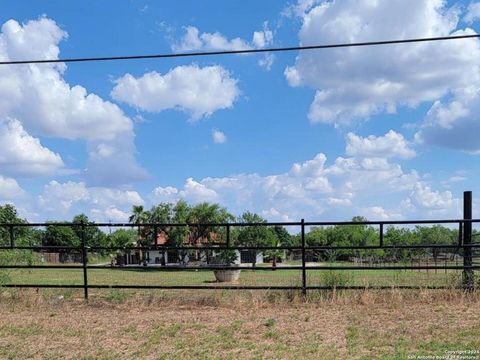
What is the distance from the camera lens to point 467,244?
10117 millimetres

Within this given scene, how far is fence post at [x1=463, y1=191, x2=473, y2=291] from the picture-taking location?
10008 mm

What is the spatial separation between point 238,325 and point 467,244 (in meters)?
4.97

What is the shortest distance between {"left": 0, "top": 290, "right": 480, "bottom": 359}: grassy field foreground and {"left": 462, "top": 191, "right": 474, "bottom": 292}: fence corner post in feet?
1.72

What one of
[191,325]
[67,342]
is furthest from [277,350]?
[67,342]

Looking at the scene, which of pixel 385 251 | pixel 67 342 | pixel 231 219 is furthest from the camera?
pixel 231 219

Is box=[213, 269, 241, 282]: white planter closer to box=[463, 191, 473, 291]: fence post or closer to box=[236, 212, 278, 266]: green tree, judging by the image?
box=[236, 212, 278, 266]: green tree

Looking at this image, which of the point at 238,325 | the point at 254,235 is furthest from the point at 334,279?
the point at 254,235

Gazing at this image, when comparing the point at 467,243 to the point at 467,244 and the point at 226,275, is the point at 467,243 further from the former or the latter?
the point at 226,275

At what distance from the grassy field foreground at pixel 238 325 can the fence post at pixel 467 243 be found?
0.54m

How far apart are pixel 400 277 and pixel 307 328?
11.0ft

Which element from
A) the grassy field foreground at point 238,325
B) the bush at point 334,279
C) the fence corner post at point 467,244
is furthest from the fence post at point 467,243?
the bush at point 334,279

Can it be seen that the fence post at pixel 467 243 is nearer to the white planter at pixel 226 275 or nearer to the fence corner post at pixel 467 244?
the fence corner post at pixel 467 244

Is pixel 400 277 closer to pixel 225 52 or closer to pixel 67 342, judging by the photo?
pixel 225 52

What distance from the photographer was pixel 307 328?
774 centimetres
